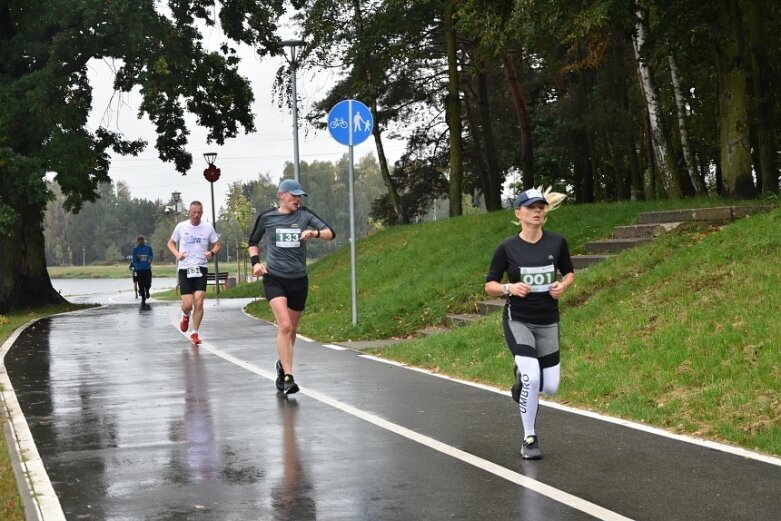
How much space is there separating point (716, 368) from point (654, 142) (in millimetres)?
18647

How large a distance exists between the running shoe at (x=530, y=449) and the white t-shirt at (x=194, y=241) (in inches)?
396

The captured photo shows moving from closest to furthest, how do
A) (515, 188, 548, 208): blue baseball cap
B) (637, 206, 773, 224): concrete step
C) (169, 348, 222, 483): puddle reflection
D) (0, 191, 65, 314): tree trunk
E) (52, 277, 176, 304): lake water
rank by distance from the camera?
(169, 348, 222, 483): puddle reflection, (515, 188, 548, 208): blue baseball cap, (637, 206, 773, 224): concrete step, (0, 191, 65, 314): tree trunk, (52, 277, 176, 304): lake water

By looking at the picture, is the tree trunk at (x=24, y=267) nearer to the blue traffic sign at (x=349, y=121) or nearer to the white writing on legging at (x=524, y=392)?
the blue traffic sign at (x=349, y=121)

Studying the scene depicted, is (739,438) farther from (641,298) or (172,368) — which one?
(172,368)

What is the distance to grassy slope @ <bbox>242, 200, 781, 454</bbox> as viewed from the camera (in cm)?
961

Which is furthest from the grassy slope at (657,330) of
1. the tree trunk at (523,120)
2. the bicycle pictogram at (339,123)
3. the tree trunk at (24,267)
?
the tree trunk at (523,120)

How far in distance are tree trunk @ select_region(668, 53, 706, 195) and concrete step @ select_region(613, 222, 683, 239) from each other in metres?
11.7

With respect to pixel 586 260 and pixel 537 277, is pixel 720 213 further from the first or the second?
pixel 537 277

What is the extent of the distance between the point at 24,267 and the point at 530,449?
84.6 feet

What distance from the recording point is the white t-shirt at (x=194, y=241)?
17.7 meters

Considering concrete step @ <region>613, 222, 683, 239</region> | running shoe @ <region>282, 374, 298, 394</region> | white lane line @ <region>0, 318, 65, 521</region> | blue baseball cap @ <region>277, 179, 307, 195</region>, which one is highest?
blue baseball cap @ <region>277, 179, 307, 195</region>

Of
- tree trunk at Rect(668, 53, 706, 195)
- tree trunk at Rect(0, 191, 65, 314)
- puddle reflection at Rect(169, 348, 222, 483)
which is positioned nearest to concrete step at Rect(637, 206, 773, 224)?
puddle reflection at Rect(169, 348, 222, 483)

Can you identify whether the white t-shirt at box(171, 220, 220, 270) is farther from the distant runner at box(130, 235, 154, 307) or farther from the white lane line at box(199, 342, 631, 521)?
the distant runner at box(130, 235, 154, 307)

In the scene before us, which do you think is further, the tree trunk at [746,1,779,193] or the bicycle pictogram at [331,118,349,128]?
the tree trunk at [746,1,779,193]
